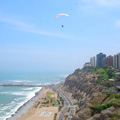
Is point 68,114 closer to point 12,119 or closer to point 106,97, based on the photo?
point 12,119

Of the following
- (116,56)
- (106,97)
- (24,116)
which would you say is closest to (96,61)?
(116,56)

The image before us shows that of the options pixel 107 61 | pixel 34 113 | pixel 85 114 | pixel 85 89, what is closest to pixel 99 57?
pixel 107 61

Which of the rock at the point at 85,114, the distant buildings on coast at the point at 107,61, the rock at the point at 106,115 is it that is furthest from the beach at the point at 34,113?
the distant buildings on coast at the point at 107,61

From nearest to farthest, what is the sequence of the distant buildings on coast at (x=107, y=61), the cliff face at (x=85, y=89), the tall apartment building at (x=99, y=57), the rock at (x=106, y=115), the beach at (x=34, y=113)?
the rock at (x=106, y=115) → the beach at (x=34, y=113) → the cliff face at (x=85, y=89) → the distant buildings on coast at (x=107, y=61) → the tall apartment building at (x=99, y=57)

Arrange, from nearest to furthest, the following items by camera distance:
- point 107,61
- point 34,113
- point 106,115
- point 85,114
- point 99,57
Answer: point 106,115
point 85,114
point 34,113
point 107,61
point 99,57

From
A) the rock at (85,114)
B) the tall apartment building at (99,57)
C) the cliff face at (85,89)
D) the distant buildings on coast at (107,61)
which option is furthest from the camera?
the tall apartment building at (99,57)

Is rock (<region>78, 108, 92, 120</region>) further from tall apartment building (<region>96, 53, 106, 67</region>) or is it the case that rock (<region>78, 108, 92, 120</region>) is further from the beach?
tall apartment building (<region>96, 53, 106, 67</region>)

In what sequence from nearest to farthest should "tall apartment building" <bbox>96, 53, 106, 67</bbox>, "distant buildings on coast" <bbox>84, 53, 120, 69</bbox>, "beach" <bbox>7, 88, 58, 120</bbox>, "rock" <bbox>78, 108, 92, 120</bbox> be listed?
"rock" <bbox>78, 108, 92, 120</bbox> < "beach" <bbox>7, 88, 58, 120</bbox> < "distant buildings on coast" <bbox>84, 53, 120, 69</bbox> < "tall apartment building" <bbox>96, 53, 106, 67</bbox>

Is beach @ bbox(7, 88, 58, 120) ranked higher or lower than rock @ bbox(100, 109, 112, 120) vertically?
lower

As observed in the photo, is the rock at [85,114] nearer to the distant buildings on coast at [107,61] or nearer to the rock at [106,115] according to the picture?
the rock at [106,115]

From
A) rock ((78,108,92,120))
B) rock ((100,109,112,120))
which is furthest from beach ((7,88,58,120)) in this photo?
rock ((100,109,112,120))

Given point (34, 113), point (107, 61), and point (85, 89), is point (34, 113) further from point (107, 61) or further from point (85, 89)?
point (107, 61)
